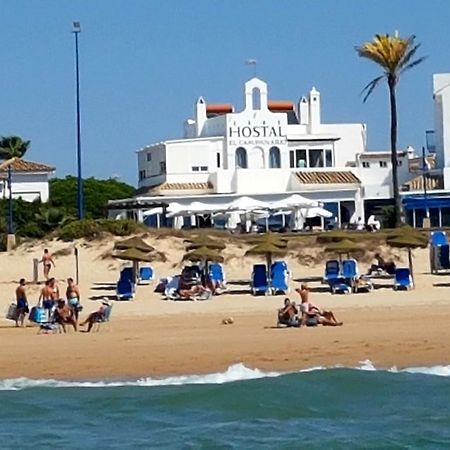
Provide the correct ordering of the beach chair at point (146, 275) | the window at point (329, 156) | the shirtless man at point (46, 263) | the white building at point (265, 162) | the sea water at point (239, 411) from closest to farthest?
the sea water at point (239, 411)
the beach chair at point (146, 275)
the shirtless man at point (46, 263)
the white building at point (265, 162)
the window at point (329, 156)

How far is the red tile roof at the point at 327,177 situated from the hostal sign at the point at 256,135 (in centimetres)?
303

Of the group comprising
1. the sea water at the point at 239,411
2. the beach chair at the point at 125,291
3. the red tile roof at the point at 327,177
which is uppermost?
the red tile roof at the point at 327,177

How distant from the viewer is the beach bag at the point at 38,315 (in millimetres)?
26188

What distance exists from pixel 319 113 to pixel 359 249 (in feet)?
123

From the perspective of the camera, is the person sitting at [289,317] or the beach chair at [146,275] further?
the beach chair at [146,275]

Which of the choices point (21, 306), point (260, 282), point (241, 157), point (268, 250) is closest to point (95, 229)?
point (268, 250)

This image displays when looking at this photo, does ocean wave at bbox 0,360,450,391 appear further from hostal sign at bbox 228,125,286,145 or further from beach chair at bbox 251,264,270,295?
hostal sign at bbox 228,125,286,145

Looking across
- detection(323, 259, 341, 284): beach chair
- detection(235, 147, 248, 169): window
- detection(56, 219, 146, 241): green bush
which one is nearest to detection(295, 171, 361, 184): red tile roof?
detection(235, 147, 248, 169): window

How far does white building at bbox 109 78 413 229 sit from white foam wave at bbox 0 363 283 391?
1490 inches

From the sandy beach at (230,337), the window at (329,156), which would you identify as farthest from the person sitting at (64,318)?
the window at (329,156)

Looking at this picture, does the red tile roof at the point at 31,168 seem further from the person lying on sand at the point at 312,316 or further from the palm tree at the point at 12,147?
the person lying on sand at the point at 312,316

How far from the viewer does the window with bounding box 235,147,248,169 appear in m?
67.1

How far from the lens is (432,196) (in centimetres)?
6156

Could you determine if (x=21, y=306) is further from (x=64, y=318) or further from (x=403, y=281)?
(x=403, y=281)
